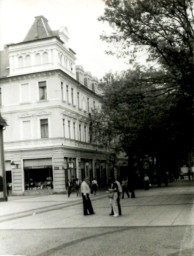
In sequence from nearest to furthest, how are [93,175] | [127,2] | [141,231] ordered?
[141,231] → [127,2] → [93,175]

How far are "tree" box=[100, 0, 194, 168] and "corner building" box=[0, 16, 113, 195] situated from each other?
71.9ft

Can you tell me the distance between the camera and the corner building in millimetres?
40062

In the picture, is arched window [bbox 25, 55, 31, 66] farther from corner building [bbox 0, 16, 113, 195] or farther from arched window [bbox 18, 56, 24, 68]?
arched window [bbox 18, 56, 24, 68]

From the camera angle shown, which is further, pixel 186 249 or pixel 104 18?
pixel 104 18

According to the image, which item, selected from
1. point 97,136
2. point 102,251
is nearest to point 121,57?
point 102,251

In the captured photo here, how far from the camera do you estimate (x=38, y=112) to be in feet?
134

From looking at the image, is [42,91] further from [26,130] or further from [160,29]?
[160,29]

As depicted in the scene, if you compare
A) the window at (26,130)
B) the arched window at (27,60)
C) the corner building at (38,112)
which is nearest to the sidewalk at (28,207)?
the corner building at (38,112)

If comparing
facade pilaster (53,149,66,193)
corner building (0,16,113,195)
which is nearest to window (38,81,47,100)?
corner building (0,16,113,195)

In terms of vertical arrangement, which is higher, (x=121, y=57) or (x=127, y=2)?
(x=127, y=2)

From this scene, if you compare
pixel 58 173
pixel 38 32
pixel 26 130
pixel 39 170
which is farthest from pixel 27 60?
pixel 58 173

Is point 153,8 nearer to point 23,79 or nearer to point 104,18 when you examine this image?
point 104,18

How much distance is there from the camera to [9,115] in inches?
1656

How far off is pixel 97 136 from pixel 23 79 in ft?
30.6
